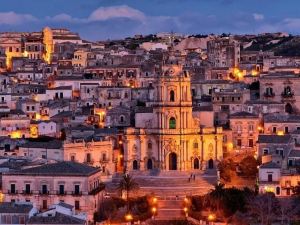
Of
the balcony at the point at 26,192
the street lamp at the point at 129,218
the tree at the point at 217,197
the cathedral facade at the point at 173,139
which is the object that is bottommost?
the street lamp at the point at 129,218

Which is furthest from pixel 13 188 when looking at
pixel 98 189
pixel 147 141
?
pixel 147 141

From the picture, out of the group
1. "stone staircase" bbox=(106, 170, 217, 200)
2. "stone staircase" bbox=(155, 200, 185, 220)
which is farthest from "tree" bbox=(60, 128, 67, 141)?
"stone staircase" bbox=(155, 200, 185, 220)

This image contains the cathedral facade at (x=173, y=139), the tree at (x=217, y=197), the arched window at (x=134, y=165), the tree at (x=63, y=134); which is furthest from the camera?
the tree at (x=63, y=134)

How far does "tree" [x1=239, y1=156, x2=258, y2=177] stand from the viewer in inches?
2083

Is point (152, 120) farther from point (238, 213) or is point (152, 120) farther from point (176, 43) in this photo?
point (176, 43)

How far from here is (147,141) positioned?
186 ft

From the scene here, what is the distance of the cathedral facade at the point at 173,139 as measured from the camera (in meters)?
56.2

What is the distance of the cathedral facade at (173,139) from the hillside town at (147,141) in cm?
5

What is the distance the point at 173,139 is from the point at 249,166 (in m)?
4.96

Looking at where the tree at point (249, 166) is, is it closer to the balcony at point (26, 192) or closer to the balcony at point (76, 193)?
the balcony at point (76, 193)

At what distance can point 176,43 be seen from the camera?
116 m

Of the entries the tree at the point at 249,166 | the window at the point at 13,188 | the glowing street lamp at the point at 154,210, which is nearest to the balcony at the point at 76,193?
the window at the point at 13,188

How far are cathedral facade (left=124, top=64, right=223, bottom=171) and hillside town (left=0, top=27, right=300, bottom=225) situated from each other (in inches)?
2.0

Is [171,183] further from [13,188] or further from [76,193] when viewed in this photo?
[13,188]
